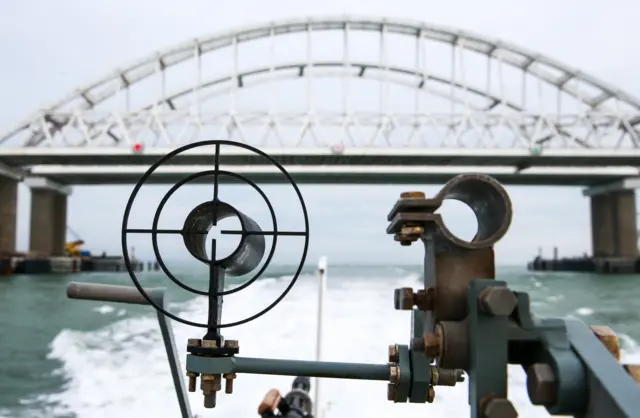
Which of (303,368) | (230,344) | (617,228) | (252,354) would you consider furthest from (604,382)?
(617,228)

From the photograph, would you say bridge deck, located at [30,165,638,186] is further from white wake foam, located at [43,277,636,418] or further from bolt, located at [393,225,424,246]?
bolt, located at [393,225,424,246]

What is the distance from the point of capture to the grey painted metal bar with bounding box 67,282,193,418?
204 cm

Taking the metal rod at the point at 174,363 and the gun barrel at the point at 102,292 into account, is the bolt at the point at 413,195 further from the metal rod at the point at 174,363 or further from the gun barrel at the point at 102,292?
the gun barrel at the point at 102,292

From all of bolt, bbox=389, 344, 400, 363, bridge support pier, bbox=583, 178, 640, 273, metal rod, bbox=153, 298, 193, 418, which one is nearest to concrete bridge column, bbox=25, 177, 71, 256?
bridge support pier, bbox=583, 178, 640, 273

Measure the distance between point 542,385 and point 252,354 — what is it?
9428 millimetres

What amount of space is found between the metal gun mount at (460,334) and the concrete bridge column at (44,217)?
163 ft

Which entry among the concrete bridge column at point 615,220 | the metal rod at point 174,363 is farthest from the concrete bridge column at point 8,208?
the concrete bridge column at point 615,220

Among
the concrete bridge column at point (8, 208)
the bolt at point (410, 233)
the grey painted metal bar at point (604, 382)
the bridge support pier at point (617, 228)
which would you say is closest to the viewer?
the grey painted metal bar at point (604, 382)

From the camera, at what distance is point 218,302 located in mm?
1772

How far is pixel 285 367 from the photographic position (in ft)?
5.80

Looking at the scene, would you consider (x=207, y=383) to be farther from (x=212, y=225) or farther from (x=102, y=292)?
(x=102, y=292)

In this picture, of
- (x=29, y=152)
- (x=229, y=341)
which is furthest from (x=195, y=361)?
(x=29, y=152)

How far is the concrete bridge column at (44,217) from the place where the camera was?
46750 millimetres

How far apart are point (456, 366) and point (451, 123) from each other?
47986 millimetres
